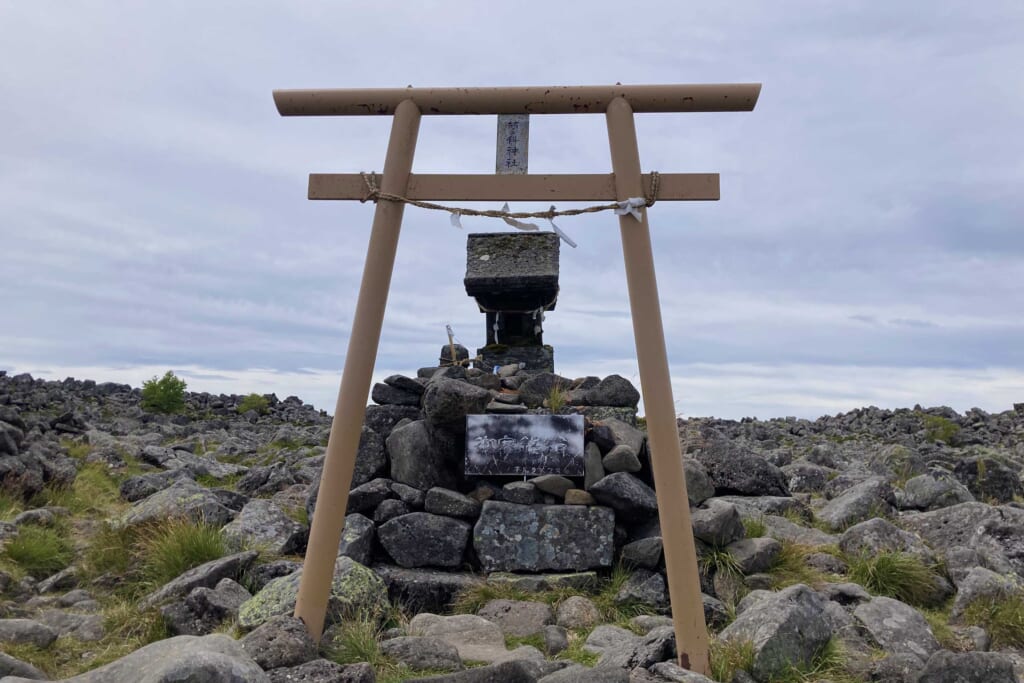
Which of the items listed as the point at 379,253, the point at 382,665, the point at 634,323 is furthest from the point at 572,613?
the point at 379,253

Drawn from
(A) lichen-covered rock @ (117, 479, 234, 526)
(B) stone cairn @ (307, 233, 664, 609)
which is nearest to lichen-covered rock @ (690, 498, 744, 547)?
(B) stone cairn @ (307, 233, 664, 609)

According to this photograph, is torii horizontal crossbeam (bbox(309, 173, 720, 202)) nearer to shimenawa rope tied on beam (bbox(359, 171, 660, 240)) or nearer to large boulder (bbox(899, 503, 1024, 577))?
shimenawa rope tied on beam (bbox(359, 171, 660, 240))

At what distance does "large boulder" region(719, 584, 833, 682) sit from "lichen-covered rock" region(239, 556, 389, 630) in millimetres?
3032

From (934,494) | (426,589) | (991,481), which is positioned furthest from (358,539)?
(991,481)

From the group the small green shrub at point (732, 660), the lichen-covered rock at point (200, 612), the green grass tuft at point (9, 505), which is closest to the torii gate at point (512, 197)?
the small green shrub at point (732, 660)

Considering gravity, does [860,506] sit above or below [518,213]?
below

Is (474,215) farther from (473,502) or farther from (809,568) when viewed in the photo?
(809,568)

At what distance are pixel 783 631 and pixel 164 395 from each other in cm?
2639

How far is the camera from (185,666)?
14.0 ft

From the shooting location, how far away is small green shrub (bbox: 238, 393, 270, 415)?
29578 millimetres

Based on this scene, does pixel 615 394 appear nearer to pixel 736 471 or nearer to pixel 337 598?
pixel 736 471

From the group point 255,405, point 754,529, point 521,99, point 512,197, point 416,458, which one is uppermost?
point 521,99

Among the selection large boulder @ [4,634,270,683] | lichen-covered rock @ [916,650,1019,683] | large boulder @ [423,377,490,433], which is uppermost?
large boulder @ [423,377,490,433]

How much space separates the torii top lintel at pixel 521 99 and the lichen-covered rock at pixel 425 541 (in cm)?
421
